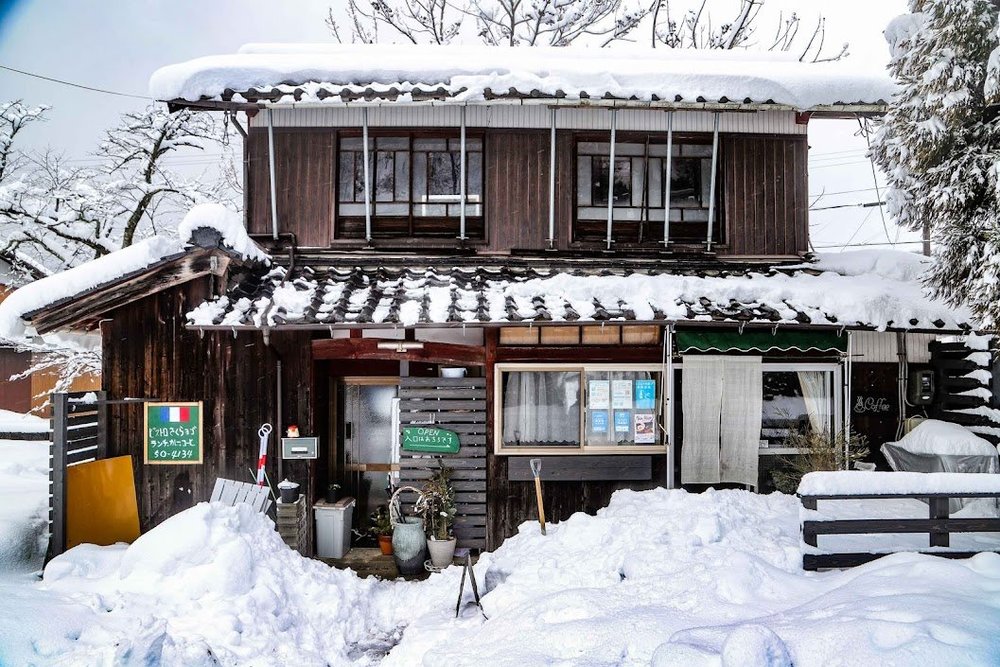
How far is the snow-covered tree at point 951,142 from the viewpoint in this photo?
6168 millimetres

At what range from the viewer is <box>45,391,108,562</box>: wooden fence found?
6.97m

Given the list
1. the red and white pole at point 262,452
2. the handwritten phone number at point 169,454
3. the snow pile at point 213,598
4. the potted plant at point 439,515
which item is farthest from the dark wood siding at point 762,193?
the handwritten phone number at point 169,454

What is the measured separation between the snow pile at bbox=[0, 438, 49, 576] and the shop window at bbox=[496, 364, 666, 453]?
5.68 m

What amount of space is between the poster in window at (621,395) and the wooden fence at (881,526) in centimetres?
288

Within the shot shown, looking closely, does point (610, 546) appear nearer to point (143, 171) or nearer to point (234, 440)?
point (234, 440)

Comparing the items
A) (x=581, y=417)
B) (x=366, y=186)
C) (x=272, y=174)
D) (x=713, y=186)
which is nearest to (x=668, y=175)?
(x=713, y=186)

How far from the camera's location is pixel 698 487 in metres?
8.86

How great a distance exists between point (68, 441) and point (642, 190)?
28.5ft

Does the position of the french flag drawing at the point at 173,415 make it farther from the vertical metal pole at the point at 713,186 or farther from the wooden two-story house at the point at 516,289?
the vertical metal pole at the point at 713,186

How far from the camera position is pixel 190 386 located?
8242 mm

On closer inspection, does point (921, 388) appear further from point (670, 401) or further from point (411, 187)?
point (411, 187)

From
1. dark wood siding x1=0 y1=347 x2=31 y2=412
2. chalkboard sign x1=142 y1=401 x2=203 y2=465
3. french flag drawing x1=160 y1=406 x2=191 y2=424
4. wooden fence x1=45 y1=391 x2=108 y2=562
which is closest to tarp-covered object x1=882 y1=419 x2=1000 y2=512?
chalkboard sign x1=142 y1=401 x2=203 y2=465

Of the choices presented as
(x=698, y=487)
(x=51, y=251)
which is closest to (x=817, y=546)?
→ (x=698, y=487)

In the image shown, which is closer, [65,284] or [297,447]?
[65,284]
